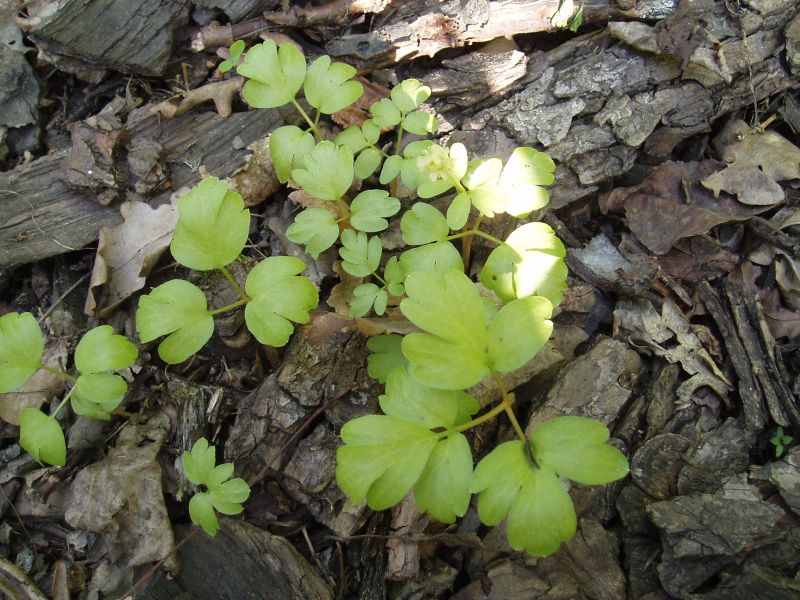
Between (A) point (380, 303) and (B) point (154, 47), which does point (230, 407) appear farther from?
(B) point (154, 47)

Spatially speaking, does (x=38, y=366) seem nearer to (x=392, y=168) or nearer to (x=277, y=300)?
(x=277, y=300)

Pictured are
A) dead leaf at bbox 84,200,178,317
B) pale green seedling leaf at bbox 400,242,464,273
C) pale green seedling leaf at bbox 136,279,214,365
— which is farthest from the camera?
dead leaf at bbox 84,200,178,317

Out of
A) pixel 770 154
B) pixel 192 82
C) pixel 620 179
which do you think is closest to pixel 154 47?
pixel 192 82

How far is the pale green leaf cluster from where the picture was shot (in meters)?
1.76

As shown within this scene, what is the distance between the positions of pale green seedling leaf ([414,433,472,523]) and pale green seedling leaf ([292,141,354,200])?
0.94 metres

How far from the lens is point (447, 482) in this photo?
151 cm

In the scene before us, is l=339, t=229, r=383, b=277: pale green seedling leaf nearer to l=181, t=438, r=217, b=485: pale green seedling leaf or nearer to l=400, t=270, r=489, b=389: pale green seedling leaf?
l=400, t=270, r=489, b=389: pale green seedling leaf

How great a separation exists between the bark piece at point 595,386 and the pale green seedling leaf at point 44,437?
4.92ft

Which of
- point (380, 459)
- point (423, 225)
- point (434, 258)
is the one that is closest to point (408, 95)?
point (423, 225)

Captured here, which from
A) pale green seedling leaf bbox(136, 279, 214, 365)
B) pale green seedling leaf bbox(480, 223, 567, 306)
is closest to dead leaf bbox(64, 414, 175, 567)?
pale green seedling leaf bbox(136, 279, 214, 365)

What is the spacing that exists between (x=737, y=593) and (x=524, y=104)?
1.72 meters

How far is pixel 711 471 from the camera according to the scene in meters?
1.75

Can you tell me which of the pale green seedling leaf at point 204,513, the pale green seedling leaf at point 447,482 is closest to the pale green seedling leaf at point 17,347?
the pale green seedling leaf at point 204,513

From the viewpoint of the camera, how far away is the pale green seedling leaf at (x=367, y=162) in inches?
83.0
